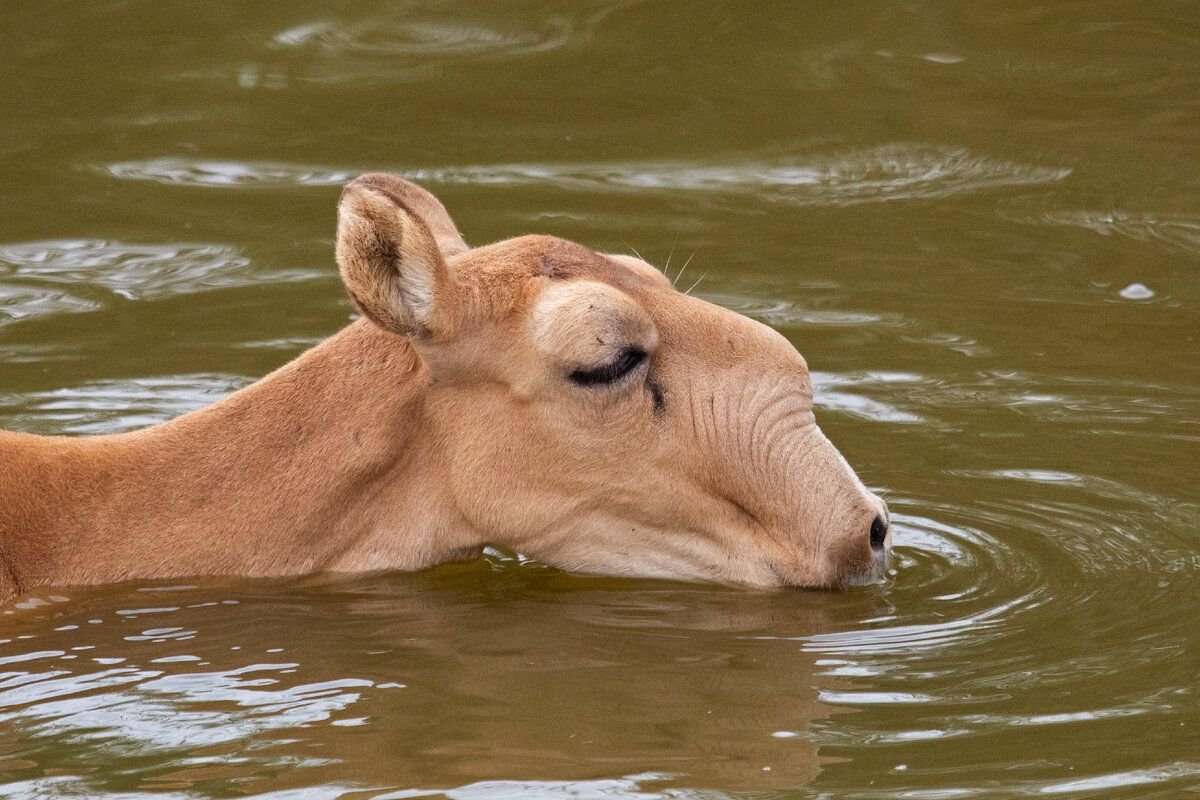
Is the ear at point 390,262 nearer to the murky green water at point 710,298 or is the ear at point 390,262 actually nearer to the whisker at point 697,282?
the murky green water at point 710,298

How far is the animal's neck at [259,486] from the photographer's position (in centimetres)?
859

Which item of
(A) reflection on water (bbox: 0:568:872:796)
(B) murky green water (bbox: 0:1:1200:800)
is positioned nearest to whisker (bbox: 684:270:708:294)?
(B) murky green water (bbox: 0:1:1200:800)

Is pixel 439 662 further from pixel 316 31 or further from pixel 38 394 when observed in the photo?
pixel 316 31

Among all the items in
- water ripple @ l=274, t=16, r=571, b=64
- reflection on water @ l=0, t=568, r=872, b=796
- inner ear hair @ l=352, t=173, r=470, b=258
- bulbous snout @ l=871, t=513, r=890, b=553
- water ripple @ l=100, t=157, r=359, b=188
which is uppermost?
water ripple @ l=274, t=16, r=571, b=64

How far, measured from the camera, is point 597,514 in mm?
8953

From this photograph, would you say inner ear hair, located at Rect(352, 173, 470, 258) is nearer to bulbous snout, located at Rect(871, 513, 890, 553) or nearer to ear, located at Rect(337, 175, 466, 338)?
ear, located at Rect(337, 175, 466, 338)

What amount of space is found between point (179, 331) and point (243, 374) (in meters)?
1.08

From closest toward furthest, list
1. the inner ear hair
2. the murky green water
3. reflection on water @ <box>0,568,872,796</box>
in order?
reflection on water @ <box>0,568,872,796</box>
the murky green water
the inner ear hair

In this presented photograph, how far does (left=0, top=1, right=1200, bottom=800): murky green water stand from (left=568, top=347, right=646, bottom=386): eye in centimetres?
107

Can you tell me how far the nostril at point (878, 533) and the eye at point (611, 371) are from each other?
1.24 m

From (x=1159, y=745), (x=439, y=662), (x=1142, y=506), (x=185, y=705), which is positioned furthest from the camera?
(x=1142, y=506)

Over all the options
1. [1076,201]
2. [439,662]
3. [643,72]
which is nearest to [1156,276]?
[1076,201]

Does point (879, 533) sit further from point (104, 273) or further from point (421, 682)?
point (104, 273)

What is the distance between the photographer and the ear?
806 centimetres
